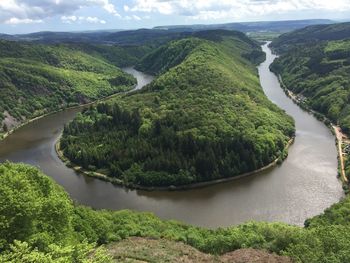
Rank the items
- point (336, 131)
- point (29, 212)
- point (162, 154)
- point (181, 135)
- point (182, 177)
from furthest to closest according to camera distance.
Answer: point (336, 131) → point (181, 135) → point (162, 154) → point (182, 177) → point (29, 212)

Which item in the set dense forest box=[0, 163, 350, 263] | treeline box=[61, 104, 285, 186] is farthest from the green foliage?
treeline box=[61, 104, 285, 186]

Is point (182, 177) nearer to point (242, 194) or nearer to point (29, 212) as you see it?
point (242, 194)

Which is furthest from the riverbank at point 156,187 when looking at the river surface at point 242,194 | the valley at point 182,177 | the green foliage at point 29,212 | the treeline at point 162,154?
the green foliage at point 29,212

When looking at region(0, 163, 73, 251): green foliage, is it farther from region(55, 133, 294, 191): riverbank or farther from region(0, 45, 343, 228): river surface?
region(55, 133, 294, 191): riverbank

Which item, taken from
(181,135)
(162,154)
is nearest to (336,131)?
(181,135)

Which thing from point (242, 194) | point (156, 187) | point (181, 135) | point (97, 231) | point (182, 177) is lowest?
point (242, 194)

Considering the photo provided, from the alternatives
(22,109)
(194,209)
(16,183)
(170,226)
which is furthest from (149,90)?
(16,183)
